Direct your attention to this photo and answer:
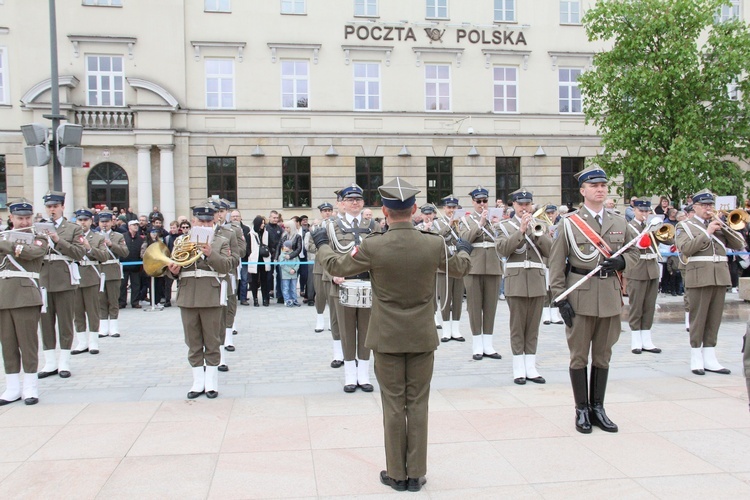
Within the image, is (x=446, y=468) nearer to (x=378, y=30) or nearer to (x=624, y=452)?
(x=624, y=452)

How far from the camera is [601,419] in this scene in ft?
19.5

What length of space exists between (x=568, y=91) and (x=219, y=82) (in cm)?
1484

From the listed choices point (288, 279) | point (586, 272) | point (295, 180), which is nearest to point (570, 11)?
point (295, 180)

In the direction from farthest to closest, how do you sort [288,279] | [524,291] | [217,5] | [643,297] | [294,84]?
[294,84] → [217,5] → [288,279] → [643,297] → [524,291]

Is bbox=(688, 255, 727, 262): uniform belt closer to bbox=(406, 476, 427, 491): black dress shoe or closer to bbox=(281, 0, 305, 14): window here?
bbox=(406, 476, 427, 491): black dress shoe

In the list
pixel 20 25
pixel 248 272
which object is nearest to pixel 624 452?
pixel 248 272

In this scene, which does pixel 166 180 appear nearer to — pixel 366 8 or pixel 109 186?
pixel 109 186

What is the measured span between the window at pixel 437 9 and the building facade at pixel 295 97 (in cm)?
9

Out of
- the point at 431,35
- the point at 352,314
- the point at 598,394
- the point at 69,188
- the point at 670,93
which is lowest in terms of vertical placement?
the point at 598,394

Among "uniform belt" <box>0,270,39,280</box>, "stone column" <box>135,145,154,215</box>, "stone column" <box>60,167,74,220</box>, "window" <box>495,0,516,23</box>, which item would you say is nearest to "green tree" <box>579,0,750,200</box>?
"window" <box>495,0,516,23</box>

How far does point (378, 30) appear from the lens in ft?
86.2

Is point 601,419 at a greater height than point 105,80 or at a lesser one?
lesser

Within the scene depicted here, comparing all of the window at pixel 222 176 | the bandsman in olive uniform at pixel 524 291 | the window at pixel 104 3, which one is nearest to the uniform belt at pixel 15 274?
the bandsman in olive uniform at pixel 524 291

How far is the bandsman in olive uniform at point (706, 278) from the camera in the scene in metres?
8.02
